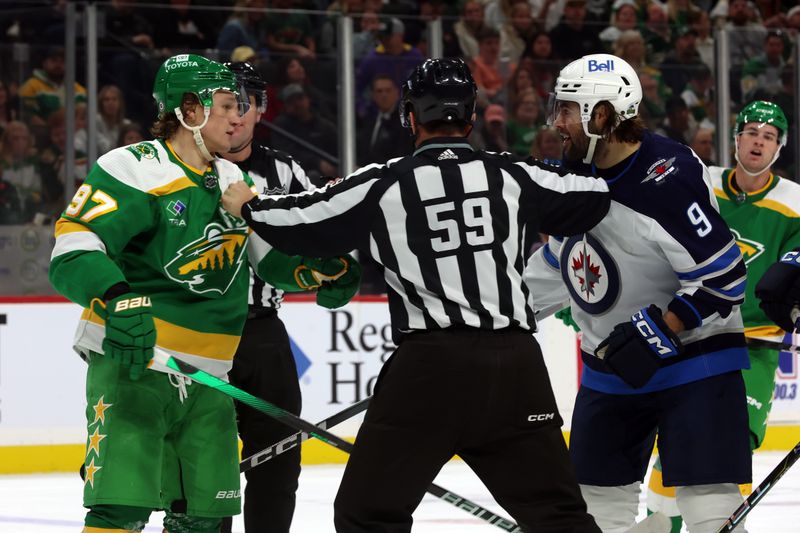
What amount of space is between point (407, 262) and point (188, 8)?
454 centimetres

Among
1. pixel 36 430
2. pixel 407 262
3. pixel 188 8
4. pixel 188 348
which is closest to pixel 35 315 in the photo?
pixel 36 430

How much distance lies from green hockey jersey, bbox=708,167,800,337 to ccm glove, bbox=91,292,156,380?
2172mm

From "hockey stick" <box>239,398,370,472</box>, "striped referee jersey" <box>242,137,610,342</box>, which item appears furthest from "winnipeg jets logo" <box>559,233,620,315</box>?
"hockey stick" <box>239,398,370,472</box>

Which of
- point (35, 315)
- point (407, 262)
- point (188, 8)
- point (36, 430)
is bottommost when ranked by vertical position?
point (36, 430)

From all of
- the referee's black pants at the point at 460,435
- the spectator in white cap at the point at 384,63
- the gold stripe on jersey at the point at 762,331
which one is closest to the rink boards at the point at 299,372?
the spectator in white cap at the point at 384,63

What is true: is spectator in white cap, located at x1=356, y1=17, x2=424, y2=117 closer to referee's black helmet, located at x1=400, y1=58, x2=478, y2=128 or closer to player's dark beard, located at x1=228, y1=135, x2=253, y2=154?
player's dark beard, located at x1=228, y1=135, x2=253, y2=154

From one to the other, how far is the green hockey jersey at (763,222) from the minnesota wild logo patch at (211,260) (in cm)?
186

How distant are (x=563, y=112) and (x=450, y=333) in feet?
2.30

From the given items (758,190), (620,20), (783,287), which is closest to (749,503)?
(783,287)

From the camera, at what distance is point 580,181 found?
103 inches

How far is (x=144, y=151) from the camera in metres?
2.73

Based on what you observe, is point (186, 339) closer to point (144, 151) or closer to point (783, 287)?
point (144, 151)

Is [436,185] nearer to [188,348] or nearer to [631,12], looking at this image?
[188,348]

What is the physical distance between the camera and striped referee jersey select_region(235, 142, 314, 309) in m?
3.58
